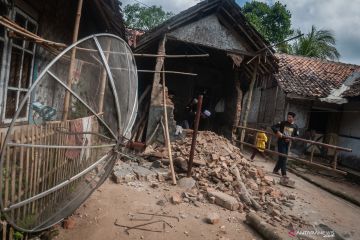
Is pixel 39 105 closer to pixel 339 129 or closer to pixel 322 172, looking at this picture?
pixel 322 172

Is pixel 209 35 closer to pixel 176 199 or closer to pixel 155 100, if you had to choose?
pixel 155 100

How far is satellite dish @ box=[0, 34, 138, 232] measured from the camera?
2.83m

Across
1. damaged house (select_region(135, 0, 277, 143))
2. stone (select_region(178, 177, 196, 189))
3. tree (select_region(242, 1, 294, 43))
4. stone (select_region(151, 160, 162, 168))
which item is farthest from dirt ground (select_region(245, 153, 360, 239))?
tree (select_region(242, 1, 294, 43))

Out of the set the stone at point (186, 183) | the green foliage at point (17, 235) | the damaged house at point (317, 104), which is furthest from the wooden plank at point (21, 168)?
the damaged house at point (317, 104)

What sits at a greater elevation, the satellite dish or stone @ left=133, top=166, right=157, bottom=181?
the satellite dish

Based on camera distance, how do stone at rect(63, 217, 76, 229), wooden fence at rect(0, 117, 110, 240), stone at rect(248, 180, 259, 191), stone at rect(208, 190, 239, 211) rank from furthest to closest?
stone at rect(248, 180, 259, 191), stone at rect(208, 190, 239, 211), stone at rect(63, 217, 76, 229), wooden fence at rect(0, 117, 110, 240)

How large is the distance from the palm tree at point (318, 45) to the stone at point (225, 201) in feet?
61.0

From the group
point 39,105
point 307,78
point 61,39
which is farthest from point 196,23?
point 307,78

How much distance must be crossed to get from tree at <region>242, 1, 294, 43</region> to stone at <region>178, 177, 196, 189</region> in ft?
72.4

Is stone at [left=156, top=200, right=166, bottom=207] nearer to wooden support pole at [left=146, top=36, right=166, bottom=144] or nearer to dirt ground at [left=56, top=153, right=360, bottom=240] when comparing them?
dirt ground at [left=56, top=153, right=360, bottom=240]

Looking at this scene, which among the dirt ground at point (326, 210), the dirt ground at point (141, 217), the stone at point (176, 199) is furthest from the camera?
the dirt ground at point (326, 210)

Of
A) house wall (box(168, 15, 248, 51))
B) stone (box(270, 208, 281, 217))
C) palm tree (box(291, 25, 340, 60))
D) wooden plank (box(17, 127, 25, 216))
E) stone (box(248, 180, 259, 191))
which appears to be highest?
palm tree (box(291, 25, 340, 60))

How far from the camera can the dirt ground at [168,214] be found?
4.28 metres

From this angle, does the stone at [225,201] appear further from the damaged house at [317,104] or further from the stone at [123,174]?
the damaged house at [317,104]
